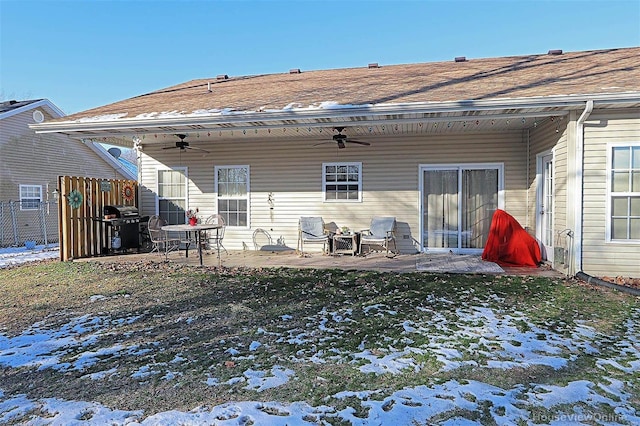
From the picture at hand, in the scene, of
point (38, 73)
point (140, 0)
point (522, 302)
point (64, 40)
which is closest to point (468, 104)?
point (522, 302)

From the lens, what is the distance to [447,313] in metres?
4.38

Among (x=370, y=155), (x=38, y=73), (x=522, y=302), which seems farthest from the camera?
(x=38, y=73)

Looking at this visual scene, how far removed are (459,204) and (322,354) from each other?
5.98 metres

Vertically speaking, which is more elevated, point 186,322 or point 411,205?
point 411,205

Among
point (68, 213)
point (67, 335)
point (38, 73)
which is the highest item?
point (38, 73)

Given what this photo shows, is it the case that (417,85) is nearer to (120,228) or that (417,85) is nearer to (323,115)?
(323,115)

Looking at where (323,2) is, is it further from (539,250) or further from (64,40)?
(64,40)

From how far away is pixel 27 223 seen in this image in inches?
512

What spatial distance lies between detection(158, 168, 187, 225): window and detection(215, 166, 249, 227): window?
0.94 m

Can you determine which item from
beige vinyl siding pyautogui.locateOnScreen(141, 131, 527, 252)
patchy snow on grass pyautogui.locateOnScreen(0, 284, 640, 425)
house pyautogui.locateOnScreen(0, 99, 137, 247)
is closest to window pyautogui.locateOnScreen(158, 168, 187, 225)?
beige vinyl siding pyautogui.locateOnScreen(141, 131, 527, 252)

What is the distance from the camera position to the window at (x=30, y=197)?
12949 mm

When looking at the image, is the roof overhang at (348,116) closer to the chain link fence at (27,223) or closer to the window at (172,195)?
the window at (172,195)

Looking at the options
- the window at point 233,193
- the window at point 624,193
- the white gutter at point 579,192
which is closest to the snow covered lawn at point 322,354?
the white gutter at point 579,192

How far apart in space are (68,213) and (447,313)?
7.67 meters
